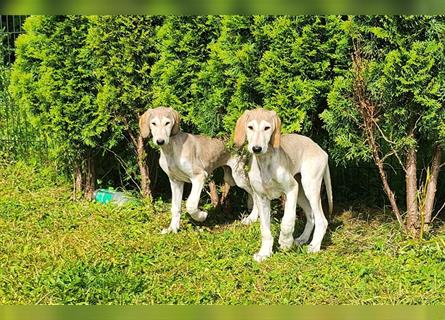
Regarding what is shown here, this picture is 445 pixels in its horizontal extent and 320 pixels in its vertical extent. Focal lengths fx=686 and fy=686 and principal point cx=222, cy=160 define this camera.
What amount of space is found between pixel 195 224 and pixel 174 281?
1884 mm

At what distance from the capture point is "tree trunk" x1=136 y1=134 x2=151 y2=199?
857 centimetres

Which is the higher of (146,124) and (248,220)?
(146,124)

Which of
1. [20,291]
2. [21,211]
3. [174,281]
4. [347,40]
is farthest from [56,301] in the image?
[347,40]

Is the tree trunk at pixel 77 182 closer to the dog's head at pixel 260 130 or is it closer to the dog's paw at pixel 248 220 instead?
the dog's paw at pixel 248 220

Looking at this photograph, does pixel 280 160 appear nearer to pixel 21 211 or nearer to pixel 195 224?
pixel 195 224

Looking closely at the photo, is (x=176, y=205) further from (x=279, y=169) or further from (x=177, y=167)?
(x=279, y=169)

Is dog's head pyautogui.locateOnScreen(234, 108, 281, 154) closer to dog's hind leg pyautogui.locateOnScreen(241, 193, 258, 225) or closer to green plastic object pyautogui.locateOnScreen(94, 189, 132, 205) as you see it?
dog's hind leg pyautogui.locateOnScreen(241, 193, 258, 225)

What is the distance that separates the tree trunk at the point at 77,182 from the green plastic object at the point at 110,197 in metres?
0.23

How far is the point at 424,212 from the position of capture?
7.20 metres

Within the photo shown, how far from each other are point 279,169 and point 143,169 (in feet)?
8.59

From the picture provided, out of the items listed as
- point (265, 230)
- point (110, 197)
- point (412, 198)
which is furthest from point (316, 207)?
point (110, 197)

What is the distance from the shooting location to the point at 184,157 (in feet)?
24.9

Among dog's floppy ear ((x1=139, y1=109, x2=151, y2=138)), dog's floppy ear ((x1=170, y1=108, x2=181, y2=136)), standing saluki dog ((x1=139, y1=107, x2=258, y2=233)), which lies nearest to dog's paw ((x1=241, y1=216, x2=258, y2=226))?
standing saluki dog ((x1=139, y1=107, x2=258, y2=233))

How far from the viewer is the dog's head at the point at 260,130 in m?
6.21
